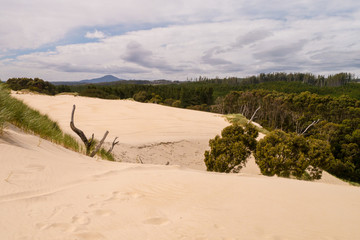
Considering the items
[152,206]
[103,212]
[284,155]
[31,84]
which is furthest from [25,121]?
[31,84]

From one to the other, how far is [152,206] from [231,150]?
6493 mm

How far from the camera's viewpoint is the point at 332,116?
34.8 meters

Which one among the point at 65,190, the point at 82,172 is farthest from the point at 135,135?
the point at 65,190

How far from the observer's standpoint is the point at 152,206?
7.55 ft

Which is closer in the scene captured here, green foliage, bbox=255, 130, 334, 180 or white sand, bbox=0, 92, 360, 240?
white sand, bbox=0, 92, 360, 240

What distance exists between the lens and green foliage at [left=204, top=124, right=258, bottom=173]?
8320 millimetres

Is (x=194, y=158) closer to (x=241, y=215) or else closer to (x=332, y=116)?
(x=241, y=215)

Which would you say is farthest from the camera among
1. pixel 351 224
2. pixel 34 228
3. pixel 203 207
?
pixel 203 207

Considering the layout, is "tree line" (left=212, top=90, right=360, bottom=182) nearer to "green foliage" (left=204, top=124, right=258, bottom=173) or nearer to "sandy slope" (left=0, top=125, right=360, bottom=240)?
"green foliage" (left=204, top=124, right=258, bottom=173)

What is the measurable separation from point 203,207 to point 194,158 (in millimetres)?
8220

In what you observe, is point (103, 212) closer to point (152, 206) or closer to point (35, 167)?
point (152, 206)

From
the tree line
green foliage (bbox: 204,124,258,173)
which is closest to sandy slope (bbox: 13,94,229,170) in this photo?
green foliage (bbox: 204,124,258,173)

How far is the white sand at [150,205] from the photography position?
5.92ft

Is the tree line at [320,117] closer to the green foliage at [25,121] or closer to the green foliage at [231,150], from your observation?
the green foliage at [231,150]
